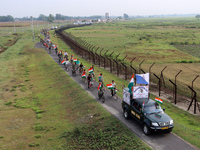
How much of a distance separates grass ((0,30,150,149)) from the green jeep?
3.52 feet

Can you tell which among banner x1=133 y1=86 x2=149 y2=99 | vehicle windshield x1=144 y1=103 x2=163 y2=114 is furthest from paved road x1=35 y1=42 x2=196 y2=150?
banner x1=133 y1=86 x2=149 y2=99

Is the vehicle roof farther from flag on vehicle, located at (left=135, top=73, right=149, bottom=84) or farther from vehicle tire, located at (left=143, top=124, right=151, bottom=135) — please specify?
flag on vehicle, located at (left=135, top=73, right=149, bottom=84)

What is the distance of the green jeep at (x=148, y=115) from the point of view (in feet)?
46.6

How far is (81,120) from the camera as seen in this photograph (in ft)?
61.7

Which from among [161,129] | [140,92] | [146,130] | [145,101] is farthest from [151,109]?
[140,92]

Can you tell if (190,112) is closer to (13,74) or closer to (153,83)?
(153,83)

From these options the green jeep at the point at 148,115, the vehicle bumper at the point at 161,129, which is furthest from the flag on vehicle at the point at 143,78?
the vehicle bumper at the point at 161,129

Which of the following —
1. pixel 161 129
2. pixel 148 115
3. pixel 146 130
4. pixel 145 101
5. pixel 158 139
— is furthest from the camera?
pixel 145 101

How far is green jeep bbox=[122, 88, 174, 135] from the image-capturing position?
46.6 feet

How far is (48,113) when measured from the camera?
22266mm

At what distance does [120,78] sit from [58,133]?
59.7 ft

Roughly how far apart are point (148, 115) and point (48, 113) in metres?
10.8

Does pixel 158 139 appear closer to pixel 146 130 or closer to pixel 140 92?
pixel 146 130

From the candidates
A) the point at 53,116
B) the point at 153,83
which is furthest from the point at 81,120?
the point at 153,83
